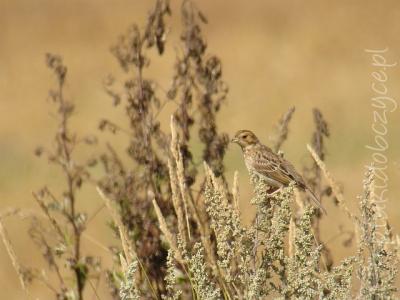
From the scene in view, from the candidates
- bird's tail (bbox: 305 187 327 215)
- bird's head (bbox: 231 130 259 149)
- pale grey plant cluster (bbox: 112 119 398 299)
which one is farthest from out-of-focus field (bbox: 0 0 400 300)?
pale grey plant cluster (bbox: 112 119 398 299)

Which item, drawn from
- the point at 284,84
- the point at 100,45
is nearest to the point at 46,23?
the point at 100,45

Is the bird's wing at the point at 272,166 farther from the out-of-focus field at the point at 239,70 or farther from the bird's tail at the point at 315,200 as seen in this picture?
the out-of-focus field at the point at 239,70

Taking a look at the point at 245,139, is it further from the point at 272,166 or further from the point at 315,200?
the point at 315,200

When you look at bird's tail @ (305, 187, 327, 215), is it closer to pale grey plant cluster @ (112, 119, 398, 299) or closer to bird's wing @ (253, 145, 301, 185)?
bird's wing @ (253, 145, 301, 185)

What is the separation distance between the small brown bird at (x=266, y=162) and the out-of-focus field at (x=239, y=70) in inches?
279

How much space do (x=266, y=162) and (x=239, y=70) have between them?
17072mm

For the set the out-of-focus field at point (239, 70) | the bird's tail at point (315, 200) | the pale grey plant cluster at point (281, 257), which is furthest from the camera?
the out-of-focus field at point (239, 70)

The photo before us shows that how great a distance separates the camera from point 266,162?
8633 mm

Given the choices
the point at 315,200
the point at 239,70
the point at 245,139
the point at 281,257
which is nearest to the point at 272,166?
the point at 245,139

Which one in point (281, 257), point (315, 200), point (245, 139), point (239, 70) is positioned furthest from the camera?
point (239, 70)

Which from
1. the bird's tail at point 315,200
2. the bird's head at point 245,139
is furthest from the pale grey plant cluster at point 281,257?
the bird's head at point 245,139

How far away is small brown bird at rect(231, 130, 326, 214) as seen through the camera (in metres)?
8.44

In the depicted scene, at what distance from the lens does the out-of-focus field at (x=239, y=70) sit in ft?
62.6

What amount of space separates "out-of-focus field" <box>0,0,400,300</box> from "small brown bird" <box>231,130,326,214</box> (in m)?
7.09
